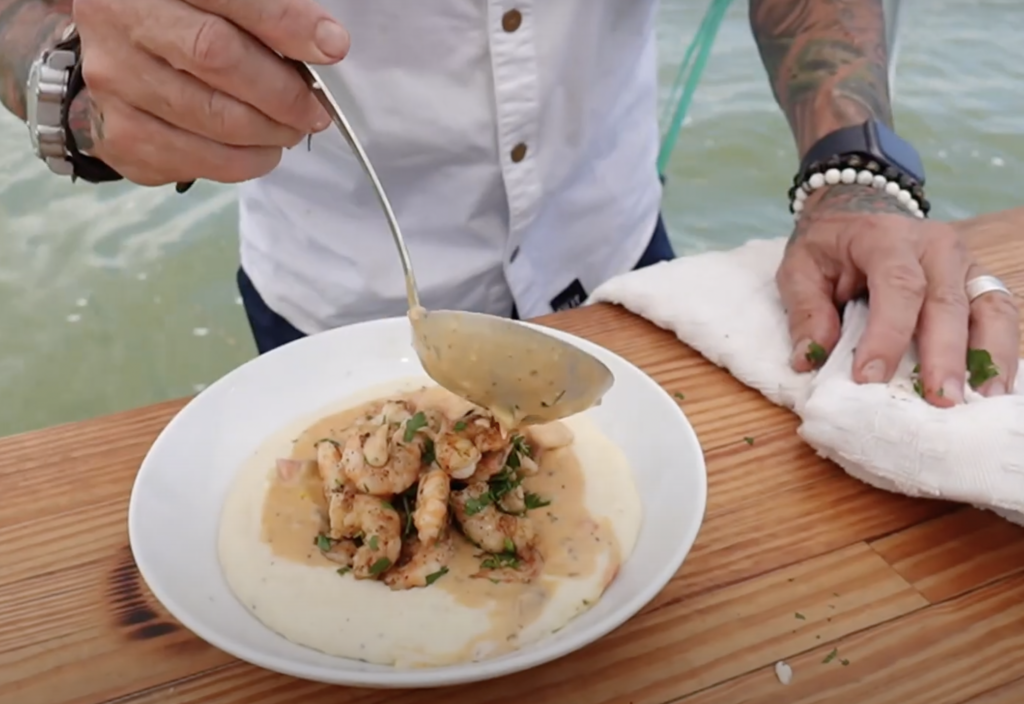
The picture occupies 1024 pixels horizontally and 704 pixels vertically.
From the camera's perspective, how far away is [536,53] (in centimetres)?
116

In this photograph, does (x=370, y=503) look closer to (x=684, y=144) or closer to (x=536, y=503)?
(x=536, y=503)

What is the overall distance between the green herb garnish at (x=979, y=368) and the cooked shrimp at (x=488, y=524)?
46 cm

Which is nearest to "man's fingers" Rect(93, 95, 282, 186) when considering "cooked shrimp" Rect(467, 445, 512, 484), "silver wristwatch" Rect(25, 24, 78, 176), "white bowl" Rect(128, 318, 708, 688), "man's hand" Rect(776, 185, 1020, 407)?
"silver wristwatch" Rect(25, 24, 78, 176)

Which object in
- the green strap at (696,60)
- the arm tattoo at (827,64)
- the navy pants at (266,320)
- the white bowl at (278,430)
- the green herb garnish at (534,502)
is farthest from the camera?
the green strap at (696,60)

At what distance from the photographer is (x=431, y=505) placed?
793 mm

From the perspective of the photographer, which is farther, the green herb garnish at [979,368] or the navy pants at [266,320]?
the navy pants at [266,320]

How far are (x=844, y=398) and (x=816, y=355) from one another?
11 cm

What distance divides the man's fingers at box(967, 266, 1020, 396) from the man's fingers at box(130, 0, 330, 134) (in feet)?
2.25

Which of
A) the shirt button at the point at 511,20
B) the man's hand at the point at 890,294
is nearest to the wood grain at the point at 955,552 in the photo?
the man's hand at the point at 890,294

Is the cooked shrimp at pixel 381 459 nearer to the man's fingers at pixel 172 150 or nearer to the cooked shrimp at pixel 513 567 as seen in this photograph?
the cooked shrimp at pixel 513 567

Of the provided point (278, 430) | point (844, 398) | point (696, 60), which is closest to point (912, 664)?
point (844, 398)

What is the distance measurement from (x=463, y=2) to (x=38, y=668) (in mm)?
808

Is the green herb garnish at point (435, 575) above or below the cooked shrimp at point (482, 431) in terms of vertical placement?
below

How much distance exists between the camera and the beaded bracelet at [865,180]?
1118 millimetres
